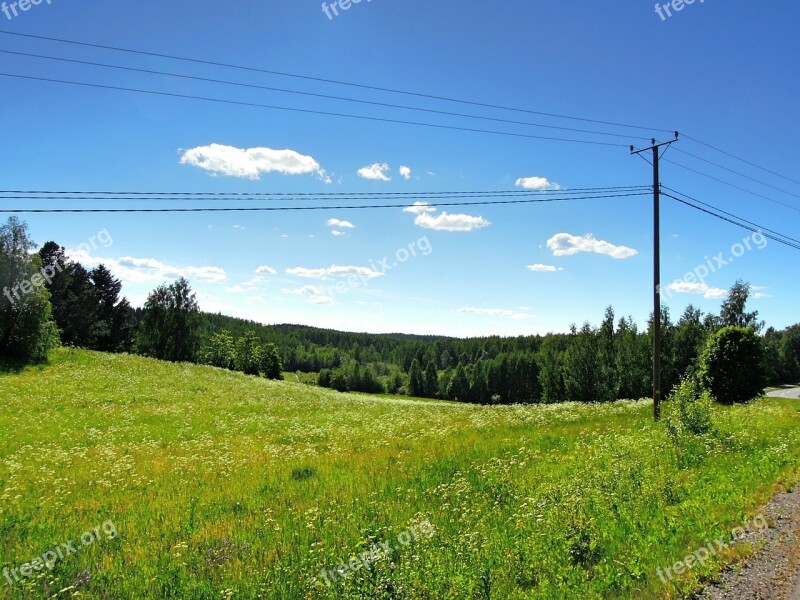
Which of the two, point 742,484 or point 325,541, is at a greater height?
point 742,484

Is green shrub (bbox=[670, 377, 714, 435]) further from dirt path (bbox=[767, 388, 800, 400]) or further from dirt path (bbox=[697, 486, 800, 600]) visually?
dirt path (bbox=[767, 388, 800, 400])

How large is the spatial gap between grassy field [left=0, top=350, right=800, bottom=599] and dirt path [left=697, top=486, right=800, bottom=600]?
311mm

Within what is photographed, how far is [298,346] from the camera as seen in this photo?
196750 mm

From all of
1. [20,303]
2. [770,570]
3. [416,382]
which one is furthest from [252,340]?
[770,570]

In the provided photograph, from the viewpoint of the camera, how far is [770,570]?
6562mm

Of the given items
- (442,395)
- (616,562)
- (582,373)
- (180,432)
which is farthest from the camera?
(442,395)

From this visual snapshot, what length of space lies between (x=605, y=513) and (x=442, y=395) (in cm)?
14049

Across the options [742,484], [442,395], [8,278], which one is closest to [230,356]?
[442,395]

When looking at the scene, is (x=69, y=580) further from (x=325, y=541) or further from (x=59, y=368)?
(x=59, y=368)

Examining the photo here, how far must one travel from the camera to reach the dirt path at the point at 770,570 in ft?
19.7

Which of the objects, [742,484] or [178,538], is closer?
[178,538]

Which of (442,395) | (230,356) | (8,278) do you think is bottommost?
(442,395)

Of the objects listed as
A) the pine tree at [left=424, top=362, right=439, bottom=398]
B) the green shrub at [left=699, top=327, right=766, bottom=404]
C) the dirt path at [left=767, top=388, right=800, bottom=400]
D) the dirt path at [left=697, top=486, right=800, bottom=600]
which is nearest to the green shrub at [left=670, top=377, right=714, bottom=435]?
the dirt path at [left=697, top=486, right=800, bottom=600]

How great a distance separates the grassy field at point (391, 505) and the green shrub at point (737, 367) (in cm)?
469
